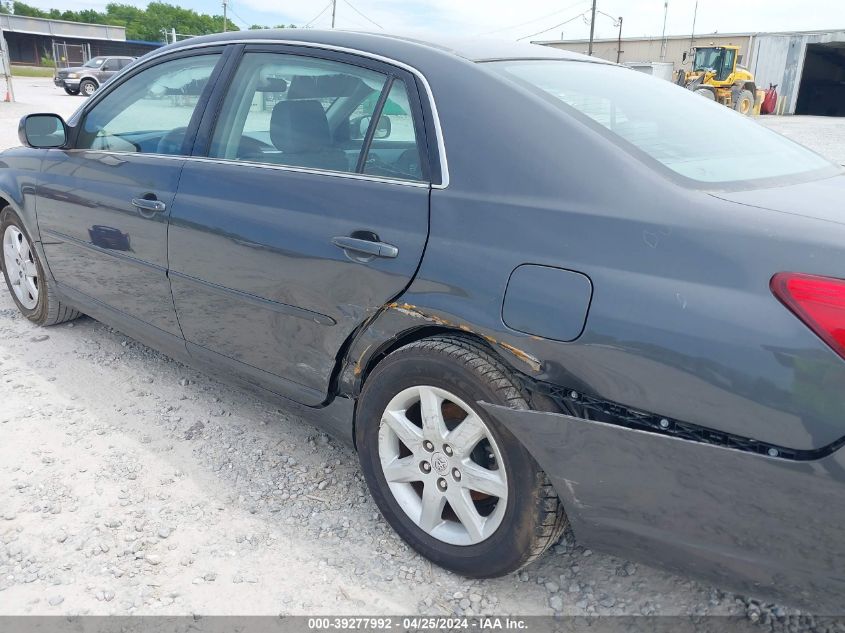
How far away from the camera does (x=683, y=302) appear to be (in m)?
1.61

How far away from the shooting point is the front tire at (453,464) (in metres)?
→ 1.96

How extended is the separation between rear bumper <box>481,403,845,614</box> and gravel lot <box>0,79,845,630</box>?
14.2 inches

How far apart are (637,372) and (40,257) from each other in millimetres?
3477

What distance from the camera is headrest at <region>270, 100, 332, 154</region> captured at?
2543mm

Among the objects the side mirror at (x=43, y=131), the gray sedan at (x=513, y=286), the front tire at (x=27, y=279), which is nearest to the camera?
the gray sedan at (x=513, y=286)

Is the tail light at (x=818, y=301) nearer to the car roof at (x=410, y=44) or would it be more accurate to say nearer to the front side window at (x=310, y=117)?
the front side window at (x=310, y=117)

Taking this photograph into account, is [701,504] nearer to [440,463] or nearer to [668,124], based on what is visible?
[440,463]

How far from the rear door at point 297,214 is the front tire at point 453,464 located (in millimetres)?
254

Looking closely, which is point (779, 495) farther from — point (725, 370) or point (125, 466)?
point (125, 466)

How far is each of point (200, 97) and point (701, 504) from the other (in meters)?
2.45

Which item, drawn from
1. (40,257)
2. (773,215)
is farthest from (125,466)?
(773,215)

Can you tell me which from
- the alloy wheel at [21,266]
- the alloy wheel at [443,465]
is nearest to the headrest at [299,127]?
the alloy wheel at [443,465]

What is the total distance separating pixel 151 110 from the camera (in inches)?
129

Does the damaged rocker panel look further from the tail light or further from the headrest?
the headrest
